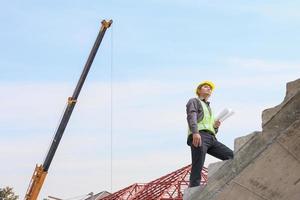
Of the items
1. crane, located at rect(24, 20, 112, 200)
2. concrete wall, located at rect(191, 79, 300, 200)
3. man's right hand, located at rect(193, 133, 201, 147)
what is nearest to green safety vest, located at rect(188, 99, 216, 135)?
man's right hand, located at rect(193, 133, 201, 147)

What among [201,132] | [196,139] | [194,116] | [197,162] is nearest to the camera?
[196,139]

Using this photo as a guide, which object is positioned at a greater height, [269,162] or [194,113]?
[194,113]

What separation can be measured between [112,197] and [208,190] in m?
34.0

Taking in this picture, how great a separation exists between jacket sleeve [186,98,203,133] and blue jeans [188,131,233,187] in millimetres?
174

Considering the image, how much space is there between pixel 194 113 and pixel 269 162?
164 centimetres

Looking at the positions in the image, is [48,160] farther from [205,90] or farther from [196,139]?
[196,139]

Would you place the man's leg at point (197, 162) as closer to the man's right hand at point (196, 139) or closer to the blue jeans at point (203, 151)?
A: the blue jeans at point (203, 151)

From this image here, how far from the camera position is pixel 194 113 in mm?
5945

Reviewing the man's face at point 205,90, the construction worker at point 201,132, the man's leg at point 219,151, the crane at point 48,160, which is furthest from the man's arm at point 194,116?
the crane at point 48,160

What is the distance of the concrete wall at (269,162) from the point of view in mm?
4398

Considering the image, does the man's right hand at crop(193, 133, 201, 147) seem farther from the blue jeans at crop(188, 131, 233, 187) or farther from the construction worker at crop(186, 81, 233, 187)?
the blue jeans at crop(188, 131, 233, 187)

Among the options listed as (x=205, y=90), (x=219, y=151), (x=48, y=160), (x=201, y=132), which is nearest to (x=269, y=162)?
(x=201, y=132)

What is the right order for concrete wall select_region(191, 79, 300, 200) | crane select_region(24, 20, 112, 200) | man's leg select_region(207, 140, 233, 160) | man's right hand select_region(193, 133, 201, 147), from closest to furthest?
concrete wall select_region(191, 79, 300, 200) < man's right hand select_region(193, 133, 201, 147) < man's leg select_region(207, 140, 233, 160) < crane select_region(24, 20, 112, 200)

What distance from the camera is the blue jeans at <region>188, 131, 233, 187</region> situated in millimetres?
5973
